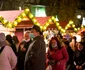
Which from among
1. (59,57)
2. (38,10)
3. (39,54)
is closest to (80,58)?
(59,57)

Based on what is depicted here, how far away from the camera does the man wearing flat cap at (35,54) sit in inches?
240

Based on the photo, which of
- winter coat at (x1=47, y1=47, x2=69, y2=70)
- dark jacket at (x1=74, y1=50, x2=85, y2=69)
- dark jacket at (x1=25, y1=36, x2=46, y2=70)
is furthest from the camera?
dark jacket at (x1=74, y1=50, x2=85, y2=69)

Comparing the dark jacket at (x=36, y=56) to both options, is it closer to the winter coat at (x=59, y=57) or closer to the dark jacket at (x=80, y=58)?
the winter coat at (x=59, y=57)

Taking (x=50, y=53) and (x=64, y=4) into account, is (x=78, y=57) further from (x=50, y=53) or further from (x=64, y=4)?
(x=64, y=4)

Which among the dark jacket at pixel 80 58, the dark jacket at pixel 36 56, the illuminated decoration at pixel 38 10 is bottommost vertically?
the illuminated decoration at pixel 38 10

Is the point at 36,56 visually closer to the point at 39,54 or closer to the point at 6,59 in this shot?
the point at 39,54

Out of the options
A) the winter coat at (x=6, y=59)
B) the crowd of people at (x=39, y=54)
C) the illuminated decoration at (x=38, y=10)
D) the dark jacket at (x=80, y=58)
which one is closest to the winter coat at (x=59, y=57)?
the crowd of people at (x=39, y=54)

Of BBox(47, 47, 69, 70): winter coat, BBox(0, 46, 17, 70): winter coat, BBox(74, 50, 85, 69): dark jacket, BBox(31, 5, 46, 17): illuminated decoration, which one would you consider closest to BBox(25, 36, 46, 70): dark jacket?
BBox(0, 46, 17, 70): winter coat

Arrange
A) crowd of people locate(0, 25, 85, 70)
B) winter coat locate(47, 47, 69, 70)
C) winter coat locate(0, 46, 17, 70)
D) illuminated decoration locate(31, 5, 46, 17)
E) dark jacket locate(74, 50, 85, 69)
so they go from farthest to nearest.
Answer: illuminated decoration locate(31, 5, 46, 17) < dark jacket locate(74, 50, 85, 69) < winter coat locate(47, 47, 69, 70) < crowd of people locate(0, 25, 85, 70) < winter coat locate(0, 46, 17, 70)

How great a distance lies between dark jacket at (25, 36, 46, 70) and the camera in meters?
6.10

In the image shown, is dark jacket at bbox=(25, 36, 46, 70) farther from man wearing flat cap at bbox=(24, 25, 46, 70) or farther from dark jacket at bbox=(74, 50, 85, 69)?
dark jacket at bbox=(74, 50, 85, 69)

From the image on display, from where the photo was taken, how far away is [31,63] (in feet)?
20.0

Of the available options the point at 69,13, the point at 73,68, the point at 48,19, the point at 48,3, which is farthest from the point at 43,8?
the point at 73,68

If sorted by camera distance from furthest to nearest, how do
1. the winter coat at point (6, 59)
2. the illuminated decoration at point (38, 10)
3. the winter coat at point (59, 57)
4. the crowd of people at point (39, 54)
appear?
1. the illuminated decoration at point (38, 10)
2. the winter coat at point (59, 57)
3. the crowd of people at point (39, 54)
4. the winter coat at point (6, 59)
